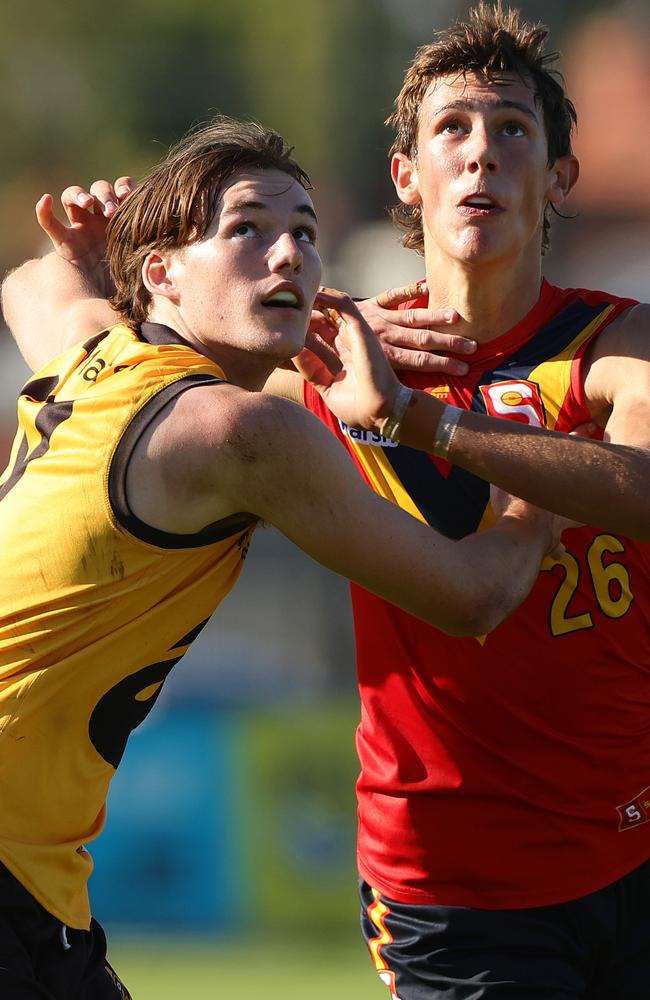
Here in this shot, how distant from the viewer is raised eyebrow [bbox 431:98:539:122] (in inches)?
155

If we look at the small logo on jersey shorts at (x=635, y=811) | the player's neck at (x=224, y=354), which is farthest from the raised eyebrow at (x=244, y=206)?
the small logo on jersey shorts at (x=635, y=811)

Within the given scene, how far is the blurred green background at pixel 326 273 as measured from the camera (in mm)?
8250

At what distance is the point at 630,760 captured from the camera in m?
3.69

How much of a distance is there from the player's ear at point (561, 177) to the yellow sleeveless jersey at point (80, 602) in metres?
1.47

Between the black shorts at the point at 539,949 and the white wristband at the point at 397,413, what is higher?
the white wristband at the point at 397,413

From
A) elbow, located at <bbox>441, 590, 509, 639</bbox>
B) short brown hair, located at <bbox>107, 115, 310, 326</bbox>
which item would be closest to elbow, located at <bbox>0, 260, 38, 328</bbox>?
short brown hair, located at <bbox>107, 115, 310, 326</bbox>

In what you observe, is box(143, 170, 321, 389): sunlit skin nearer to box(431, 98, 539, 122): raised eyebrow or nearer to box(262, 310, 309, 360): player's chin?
box(262, 310, 309, 360): player's chin

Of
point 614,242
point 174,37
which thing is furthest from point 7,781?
point 174,37

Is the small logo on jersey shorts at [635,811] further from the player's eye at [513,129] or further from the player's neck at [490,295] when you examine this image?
the player's eye at [513,129]

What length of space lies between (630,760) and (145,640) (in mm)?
1387

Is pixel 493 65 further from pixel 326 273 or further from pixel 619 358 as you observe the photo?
pixel 326 273

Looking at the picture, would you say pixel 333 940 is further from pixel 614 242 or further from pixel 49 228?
pixel 614 242

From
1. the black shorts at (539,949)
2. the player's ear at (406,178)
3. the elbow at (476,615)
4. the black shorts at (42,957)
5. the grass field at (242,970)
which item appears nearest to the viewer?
the black shorts at (42,957)

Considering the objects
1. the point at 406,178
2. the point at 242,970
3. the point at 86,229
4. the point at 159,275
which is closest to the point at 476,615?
the point at 159,275
